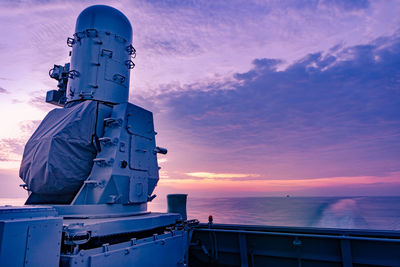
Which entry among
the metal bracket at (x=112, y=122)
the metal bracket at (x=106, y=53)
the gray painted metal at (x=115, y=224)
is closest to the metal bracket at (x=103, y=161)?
the metal bracket at (x=112, y=122)

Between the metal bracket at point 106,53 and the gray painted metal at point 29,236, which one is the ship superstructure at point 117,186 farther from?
the gray painted metal at point 29,236

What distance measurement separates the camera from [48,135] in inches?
219

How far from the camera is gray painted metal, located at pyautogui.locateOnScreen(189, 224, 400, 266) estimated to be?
18.2ft

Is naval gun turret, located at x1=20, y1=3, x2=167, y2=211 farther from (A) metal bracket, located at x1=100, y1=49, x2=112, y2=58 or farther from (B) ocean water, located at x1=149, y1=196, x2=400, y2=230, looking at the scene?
(B) ocean water, located at x1=149, y1=196, x2=400, y2=230

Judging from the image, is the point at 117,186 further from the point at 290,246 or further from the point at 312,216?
the point at 312,216

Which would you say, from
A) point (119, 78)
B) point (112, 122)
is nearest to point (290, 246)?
point (112, 122)

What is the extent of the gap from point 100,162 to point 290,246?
→ 15.4 ft

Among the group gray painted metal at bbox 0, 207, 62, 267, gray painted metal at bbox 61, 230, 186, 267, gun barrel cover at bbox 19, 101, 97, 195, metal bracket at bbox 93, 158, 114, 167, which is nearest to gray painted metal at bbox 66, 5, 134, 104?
gun barrel cover at bbox 19, 101, 97, 195

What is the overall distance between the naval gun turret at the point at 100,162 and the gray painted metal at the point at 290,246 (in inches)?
53.1

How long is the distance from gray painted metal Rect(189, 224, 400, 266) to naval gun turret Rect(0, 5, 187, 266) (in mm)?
1348

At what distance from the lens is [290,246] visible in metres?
6.31

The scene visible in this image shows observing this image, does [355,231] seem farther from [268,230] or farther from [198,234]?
[198,234]

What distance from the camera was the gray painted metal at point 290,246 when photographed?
5.56 meters

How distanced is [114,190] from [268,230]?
12.9 feet
